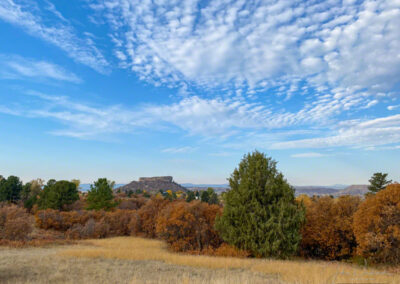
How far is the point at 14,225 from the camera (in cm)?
2103

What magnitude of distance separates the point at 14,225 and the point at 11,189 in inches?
1490

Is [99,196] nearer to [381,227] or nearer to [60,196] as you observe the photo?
[60,196]

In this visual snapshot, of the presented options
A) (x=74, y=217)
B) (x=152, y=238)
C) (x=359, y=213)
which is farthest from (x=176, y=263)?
(x=74, y=217)

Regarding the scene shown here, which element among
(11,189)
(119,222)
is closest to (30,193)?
(11,189)

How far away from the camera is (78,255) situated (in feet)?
46.5

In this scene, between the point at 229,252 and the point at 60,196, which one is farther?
the point at 60,196

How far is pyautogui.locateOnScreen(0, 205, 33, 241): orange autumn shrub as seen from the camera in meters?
21.0

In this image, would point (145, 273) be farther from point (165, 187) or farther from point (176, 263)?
point (165, 187)

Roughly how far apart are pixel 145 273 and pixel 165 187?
570 ft

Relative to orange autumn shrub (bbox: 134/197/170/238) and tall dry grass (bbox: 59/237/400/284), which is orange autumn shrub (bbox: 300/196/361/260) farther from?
orange autumn shrub (bbox: 134/197/170/238)

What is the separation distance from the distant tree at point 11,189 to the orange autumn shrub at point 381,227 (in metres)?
57.7

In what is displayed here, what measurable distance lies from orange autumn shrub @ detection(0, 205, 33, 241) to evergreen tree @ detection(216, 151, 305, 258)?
15278mm

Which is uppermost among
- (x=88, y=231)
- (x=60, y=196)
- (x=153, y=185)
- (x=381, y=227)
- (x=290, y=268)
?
(x=153, y=185)

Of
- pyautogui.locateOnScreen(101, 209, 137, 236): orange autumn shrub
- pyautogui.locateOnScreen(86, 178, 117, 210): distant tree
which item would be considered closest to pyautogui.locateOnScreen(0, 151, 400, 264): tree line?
pyautogui.locateOnScreen(101, 209, 137, 236): orange autumn shrub
